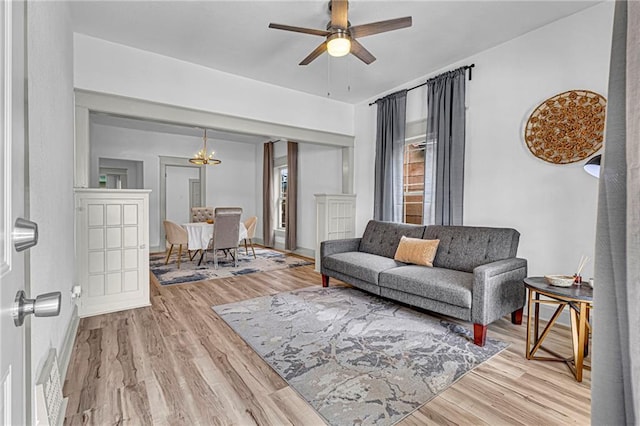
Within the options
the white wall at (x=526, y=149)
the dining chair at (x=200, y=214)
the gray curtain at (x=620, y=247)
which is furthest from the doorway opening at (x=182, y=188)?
the gray curtain at (x=620, y=247)

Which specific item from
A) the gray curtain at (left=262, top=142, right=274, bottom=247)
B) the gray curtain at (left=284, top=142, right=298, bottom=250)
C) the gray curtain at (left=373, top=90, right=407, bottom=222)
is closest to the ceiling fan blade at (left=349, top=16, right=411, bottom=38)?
the gray curtain at (left=373, top=90, right=407, bottom=222)

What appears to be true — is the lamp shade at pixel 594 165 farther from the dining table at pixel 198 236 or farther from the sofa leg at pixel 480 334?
the dining table at pixel 198 236

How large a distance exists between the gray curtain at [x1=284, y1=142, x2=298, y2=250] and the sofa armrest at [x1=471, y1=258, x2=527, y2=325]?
15.4 feet

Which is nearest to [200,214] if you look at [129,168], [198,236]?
[198,236]

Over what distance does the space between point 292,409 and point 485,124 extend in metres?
Answer: 3.45

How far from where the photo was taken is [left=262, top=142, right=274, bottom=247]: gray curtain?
7.75 metres

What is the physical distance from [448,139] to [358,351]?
8.95 feet

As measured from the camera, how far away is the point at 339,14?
2.47 m

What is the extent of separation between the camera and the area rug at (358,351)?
1.83 metres

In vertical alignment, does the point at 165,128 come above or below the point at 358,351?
above

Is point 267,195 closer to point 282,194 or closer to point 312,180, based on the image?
point 282,194

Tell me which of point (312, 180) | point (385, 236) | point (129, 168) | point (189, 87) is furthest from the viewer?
point (129, 168)

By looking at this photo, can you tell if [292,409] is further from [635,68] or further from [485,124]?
[485,124]

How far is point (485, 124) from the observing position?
3.61 meters
